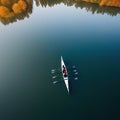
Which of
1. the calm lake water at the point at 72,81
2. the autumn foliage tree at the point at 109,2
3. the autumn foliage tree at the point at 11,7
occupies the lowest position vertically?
the calm lake water at the point at 72,81

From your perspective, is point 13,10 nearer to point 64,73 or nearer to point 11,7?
point 11,7

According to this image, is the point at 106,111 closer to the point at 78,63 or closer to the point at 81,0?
the point at 78,63

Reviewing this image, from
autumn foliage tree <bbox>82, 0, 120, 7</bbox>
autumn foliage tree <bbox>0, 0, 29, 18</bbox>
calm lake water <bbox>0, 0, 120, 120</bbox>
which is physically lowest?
calm lake water <bbox>0, 0, 120, 120</bbox>

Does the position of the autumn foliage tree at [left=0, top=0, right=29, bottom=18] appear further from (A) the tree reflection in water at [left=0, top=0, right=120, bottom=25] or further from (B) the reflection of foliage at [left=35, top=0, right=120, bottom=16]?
(B) the reflection of foliage at [left=35, top=0, right=120, bottom=16]

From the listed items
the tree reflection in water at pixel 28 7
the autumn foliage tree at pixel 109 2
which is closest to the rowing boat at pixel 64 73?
the tree reflection in water at pixel 28 7

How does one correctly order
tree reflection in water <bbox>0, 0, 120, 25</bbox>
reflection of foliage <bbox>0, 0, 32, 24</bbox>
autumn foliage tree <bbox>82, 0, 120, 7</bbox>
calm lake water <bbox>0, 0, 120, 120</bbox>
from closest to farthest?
1. calm lake water <bbox>0, 0, 120, 120</bbox>
2. reflection of foliage <bbox>0, 0, 32, 24</bbox>
3. tree reflection in water <bbox>0, 0, 120, 25</bbox>
4. autumn foliage tree <bbox>82, 0, 120, 7</bbox>

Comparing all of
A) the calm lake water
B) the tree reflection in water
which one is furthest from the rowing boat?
the tree reflection in water

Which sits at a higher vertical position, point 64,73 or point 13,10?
point 13,10

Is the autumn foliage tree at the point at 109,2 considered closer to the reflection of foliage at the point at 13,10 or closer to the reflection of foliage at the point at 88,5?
the reflection of foliage at the point at 88,5

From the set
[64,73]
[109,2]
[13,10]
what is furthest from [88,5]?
[64,73]
